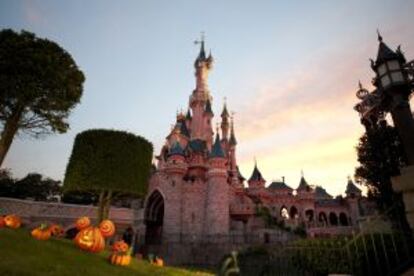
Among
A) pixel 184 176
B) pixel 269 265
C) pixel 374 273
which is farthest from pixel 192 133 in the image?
pixel 374 273

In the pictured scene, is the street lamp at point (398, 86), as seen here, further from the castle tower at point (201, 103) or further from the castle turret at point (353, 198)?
the castle turret at point (353, 198)

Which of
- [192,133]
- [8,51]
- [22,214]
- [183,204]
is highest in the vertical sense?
[192,133]

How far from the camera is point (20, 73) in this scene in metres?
17.4

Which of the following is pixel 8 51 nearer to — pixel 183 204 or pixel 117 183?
pixel 117 183

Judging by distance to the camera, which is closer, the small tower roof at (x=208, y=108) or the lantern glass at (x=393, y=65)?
the lantern glass at (x=393, y=65)

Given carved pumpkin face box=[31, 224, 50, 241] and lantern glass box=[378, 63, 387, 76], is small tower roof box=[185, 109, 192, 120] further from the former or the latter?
carved pumpkin face box=[31, 224, 50, 241]

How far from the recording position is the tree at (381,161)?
61.7ft

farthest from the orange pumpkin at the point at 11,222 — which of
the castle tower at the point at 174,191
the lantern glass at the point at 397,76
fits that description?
the castle tower at the point at 174,191

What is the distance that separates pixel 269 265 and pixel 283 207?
114 ft

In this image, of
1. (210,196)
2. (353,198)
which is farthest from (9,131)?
(353,198)

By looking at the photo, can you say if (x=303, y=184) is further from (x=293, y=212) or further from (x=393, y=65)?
(x=393, y=65)

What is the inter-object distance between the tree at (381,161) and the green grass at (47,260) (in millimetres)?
16029

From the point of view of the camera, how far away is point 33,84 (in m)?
17.8

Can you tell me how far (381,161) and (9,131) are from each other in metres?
24.9
